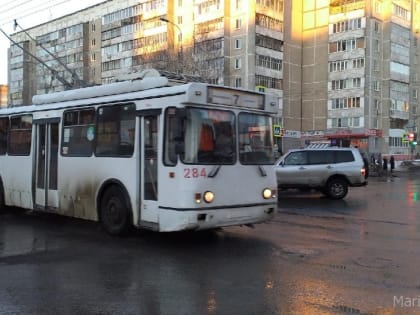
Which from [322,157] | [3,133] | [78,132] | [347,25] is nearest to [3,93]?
[347,25]

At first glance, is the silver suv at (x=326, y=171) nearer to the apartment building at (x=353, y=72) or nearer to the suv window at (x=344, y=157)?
the suv window at (x=344, y=157)

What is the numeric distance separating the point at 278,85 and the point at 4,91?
6326 cm

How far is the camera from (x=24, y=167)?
12938 millimetres

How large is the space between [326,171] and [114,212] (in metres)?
11.5

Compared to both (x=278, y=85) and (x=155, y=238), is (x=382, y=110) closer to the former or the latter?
(x=278, y=85)

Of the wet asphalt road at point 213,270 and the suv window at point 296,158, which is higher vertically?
the suv window at point 296,158

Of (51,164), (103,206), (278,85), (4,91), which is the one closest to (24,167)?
(51,164)

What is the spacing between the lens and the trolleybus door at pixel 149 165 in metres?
9.47

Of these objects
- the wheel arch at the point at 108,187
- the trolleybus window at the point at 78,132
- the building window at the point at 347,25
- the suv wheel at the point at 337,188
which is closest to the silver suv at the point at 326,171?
the suv wheel at the point at 337,188

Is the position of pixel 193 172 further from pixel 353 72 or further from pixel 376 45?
pixel 376 45

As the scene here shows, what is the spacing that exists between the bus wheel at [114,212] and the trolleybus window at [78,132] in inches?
42.3

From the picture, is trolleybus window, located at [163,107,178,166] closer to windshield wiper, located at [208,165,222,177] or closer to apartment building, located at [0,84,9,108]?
windshield wiper, located at [208,165,222,177]

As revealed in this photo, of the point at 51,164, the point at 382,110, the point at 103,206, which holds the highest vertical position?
the point at 382,110

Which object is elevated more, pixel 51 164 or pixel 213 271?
pixel 51 164
